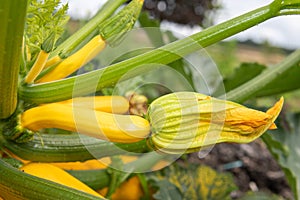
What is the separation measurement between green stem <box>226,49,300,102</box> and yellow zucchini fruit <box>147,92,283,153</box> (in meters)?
0.38

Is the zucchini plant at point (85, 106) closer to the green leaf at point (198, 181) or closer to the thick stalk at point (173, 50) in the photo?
the thick stalk at point (173, 50)

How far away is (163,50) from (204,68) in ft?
3.04

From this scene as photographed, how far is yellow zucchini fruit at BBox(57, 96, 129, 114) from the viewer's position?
878 mm

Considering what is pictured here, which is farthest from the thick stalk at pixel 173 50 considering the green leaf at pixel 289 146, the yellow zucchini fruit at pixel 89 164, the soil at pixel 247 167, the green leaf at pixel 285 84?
the soil at pixel 247 167

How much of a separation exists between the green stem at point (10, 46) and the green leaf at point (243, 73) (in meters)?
0.77

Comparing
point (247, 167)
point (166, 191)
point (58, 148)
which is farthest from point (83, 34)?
point (247, 167)

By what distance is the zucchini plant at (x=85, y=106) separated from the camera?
73 centimetres

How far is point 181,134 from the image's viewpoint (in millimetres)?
743

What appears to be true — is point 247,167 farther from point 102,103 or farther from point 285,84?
point 102,103

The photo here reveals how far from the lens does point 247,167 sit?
5.88 feet

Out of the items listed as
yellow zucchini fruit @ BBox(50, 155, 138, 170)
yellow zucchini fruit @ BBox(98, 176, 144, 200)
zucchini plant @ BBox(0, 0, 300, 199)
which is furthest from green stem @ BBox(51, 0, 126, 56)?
yellow zucchini fruit @ BBox(98, 176, 144, 200)

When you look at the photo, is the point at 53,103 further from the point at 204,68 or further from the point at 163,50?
the point at 204,68

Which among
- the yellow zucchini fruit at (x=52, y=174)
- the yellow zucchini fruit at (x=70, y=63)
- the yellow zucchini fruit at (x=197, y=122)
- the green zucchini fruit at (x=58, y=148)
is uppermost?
the yellow zucchini fruit at (x=70, y=63)

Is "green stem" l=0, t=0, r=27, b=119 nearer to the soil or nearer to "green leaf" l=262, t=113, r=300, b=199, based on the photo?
"green leaf" l=262, t=113, r=300, b=199
